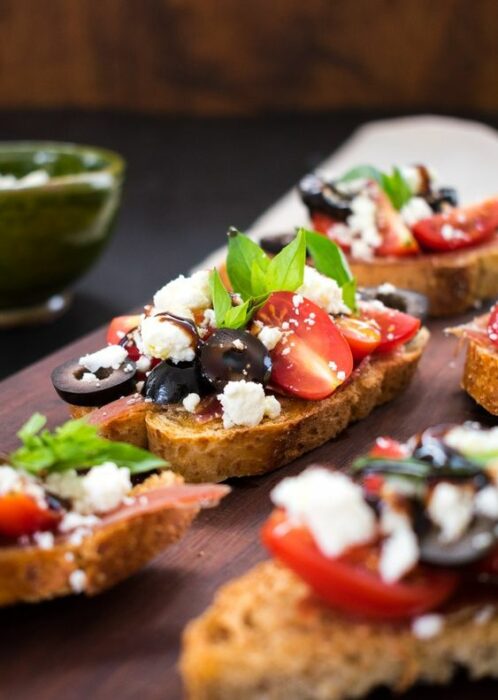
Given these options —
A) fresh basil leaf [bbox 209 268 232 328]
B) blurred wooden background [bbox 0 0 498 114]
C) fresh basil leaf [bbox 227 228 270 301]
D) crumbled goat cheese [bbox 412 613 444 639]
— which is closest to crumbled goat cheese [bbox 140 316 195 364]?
fresh basil leaf [bbox 209 268 232 328]

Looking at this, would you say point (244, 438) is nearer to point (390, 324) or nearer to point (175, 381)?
point (175, 381)

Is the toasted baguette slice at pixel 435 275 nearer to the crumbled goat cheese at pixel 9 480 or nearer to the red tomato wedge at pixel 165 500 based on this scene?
the red tomato wedge at pixel 165 500

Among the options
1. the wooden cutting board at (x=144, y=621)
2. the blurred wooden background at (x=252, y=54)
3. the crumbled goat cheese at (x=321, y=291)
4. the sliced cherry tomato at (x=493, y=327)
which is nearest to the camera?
the wooden cutting board at (x=144, y=621)

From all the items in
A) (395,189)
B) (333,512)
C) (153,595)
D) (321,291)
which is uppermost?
(333,512)

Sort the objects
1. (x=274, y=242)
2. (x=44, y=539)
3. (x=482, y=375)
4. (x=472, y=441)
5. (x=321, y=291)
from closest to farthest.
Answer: (x=472, y=441), (x=44, y=539), (x=321, y=291), (x=482, y=375), (x=274, y=242)

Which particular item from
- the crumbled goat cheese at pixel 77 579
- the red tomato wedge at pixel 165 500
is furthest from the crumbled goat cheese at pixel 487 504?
the crumbled goat cheese at pixel 77 579

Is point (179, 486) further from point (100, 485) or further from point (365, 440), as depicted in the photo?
point (365, 440)

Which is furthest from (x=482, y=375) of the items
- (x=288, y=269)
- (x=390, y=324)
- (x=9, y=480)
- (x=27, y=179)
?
(x=27, y=179)
